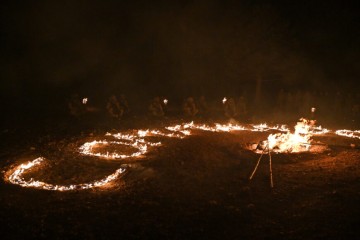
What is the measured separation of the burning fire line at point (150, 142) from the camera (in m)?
8.73

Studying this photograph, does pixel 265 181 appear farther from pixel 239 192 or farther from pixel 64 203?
pixel 64 203

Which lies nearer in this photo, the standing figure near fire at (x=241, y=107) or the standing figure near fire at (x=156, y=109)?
the standing figure near fire at (x=156, y=109)

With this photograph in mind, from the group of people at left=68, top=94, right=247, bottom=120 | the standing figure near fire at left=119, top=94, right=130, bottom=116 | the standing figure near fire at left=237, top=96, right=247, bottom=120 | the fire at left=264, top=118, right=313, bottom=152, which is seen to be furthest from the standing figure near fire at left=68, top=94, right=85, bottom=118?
the fire at left=264, top=118, right=313, bottom=152

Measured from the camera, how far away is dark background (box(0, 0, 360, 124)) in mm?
23594

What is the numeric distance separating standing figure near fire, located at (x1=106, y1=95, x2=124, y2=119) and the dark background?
9.81 ft

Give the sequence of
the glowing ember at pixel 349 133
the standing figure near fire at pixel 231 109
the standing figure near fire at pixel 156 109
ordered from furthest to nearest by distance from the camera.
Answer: the standing figure near fire at pixel 231 109
the standing figure near fire at pixel 156 109
the glowing ember at pixel 349 133

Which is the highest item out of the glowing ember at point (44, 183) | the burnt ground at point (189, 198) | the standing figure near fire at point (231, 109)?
the standing figure near fire at point (231, 109)

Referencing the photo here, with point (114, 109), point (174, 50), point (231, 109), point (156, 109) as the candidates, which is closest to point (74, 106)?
point (114, 109)

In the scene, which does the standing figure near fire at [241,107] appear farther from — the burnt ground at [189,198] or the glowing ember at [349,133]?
the burnt ground at [189,198]

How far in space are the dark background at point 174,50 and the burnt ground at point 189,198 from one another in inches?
418

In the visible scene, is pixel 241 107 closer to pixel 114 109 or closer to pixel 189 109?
pixel 189 109

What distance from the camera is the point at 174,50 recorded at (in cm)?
3300

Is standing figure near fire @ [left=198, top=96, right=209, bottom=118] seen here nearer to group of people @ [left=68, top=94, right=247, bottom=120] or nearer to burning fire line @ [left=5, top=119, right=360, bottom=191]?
group of people @ [left=68, top=94, right=247, bottom=120]

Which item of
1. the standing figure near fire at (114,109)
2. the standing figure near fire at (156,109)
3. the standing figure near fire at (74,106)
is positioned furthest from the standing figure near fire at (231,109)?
the standing figure near fire at (74,106)
